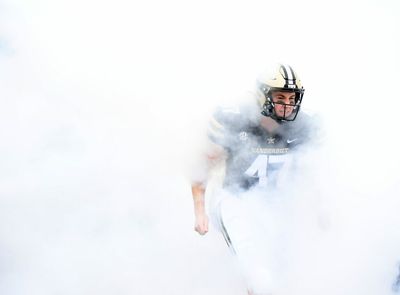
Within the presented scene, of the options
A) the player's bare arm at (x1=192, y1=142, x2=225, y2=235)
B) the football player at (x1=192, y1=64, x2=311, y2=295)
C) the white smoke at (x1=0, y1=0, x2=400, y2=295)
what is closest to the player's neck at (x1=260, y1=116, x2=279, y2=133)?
the football player at (x1=192, y1=64, x2=311, y2=295)

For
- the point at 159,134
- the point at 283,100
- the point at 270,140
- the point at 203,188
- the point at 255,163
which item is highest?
the point at 283,100

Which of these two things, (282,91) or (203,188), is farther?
(203,188)

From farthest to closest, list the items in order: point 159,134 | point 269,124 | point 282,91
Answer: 1. point 159,134
2. point 269,124
3. point 282,91

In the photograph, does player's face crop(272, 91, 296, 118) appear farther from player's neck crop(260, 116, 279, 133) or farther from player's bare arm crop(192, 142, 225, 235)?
player's bare arm crop(192, 142, 225, 235)

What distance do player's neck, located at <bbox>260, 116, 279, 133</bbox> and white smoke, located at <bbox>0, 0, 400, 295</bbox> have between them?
48 cm

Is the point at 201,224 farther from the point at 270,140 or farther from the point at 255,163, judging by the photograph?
the point at 270,140

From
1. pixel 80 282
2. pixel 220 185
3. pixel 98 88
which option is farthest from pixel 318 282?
pixel 98 88

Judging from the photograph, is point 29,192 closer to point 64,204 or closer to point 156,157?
point 64,204

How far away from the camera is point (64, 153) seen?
10.8 ft

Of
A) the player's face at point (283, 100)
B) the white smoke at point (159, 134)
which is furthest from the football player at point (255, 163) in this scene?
the white smoke at point (159, 134)

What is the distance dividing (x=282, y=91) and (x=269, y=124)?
0.19 metres

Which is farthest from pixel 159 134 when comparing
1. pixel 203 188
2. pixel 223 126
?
pixel 223 126

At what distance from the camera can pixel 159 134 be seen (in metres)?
3.47

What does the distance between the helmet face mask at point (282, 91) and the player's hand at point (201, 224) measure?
58cm
